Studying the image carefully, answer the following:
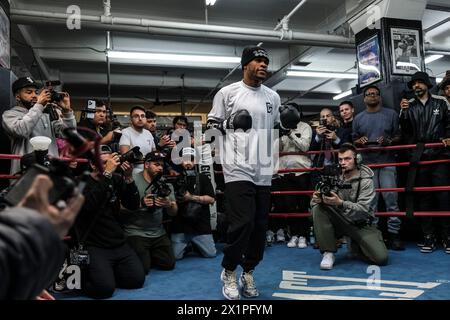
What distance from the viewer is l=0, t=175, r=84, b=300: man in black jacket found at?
0.51 meters

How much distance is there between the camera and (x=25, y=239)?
53cm

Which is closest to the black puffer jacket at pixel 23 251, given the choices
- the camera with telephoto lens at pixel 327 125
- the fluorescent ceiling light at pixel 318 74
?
the camera with telephoto lens at pixel 327 125

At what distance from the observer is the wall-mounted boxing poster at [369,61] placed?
5355 millimetres

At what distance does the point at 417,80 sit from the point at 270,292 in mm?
2899

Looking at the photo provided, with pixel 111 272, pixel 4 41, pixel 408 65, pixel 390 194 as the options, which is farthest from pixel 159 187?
pixel 408 65

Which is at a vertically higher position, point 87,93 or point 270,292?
point 87,93

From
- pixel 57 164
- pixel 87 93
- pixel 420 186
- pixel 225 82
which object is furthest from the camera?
pixel 87 93

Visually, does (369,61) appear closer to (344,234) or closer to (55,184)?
(344,234)

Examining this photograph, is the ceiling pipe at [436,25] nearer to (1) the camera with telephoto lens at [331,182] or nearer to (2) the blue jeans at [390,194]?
(2) the blue jeans at [390,194]

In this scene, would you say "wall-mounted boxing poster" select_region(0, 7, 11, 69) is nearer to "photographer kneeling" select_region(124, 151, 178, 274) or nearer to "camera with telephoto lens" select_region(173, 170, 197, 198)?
"photographer kneeling" select_region(124, 151, 178, 274)

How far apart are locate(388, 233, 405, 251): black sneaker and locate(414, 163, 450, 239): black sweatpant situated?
25 cm
